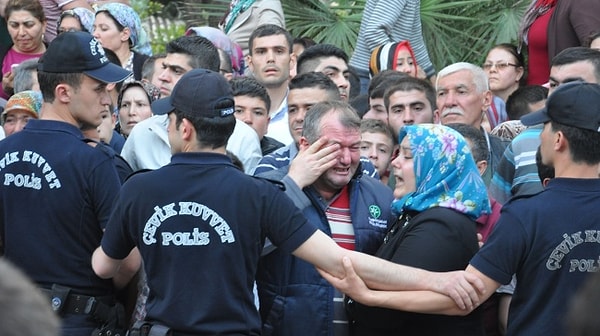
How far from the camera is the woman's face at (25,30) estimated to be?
29.9 ft

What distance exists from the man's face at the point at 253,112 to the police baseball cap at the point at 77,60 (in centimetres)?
214

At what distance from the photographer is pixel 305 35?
10820 millimetres

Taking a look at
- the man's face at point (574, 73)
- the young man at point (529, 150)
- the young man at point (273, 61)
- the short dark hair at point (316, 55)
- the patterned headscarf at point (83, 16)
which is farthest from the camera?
the patterned headscarf at point (83, 16)

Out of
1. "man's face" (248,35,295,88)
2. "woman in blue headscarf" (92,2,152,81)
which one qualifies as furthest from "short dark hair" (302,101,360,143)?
"woman in blue headscarf" (92,2,152,81)

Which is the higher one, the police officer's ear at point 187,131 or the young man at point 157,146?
the police officer's ear at point 187,131

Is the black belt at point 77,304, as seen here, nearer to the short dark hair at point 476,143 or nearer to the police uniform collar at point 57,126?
the police uniform collar at point 57,126

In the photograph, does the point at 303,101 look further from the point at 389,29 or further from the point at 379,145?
the point at 389,29

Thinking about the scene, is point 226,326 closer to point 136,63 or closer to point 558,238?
point 558,238

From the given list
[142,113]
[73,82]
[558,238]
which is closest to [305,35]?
[142,113]

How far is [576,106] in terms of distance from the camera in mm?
4570

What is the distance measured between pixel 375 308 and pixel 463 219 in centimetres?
58

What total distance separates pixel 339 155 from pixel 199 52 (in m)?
2.77

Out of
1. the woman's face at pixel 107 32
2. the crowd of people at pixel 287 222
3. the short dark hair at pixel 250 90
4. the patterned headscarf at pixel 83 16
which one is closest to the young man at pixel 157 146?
the crowd of people at pixel 287 222

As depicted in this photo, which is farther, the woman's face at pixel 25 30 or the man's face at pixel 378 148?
the woman's face at pixel 25 30
